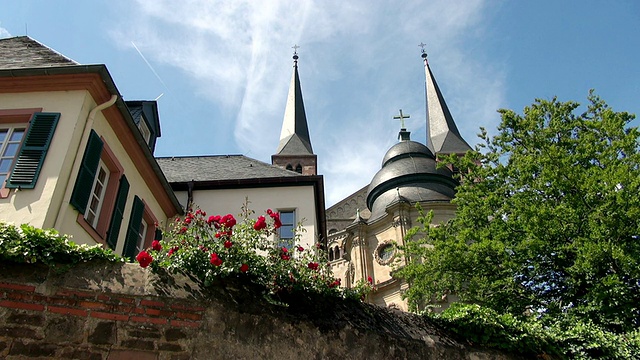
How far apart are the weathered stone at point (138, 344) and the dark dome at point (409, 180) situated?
25211 mm

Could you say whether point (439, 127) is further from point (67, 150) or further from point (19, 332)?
point (19, 332)

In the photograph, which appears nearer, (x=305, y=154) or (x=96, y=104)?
(x=96, y=104)

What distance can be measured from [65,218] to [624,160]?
12.9m

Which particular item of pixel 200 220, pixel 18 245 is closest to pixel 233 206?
pixel 200 220

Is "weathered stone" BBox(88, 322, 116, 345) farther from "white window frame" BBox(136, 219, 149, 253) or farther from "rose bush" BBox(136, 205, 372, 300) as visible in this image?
"white window frame" BBox(136, 219, 149, 253)

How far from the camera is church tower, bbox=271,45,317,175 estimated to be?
3728cm

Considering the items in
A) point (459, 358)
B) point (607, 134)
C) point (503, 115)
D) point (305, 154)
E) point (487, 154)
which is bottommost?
point (459, 358)

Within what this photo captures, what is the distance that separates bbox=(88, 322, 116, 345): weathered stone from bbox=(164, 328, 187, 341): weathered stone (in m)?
0.49

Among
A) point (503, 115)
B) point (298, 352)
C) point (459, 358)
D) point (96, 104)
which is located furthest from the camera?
point (503, 115)

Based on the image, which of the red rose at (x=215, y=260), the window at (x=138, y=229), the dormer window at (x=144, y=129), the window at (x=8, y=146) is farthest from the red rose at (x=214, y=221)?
the dormer window at (x=144, y=129)

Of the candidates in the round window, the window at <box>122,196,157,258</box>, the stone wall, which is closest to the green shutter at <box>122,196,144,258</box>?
the window at <box>122,196,157,258</box>

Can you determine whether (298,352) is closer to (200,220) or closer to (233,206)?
(200,220)

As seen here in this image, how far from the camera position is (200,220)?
5.80m

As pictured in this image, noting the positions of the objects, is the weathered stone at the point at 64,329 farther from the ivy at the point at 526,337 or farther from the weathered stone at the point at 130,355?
the ivy at the point at 526,337
